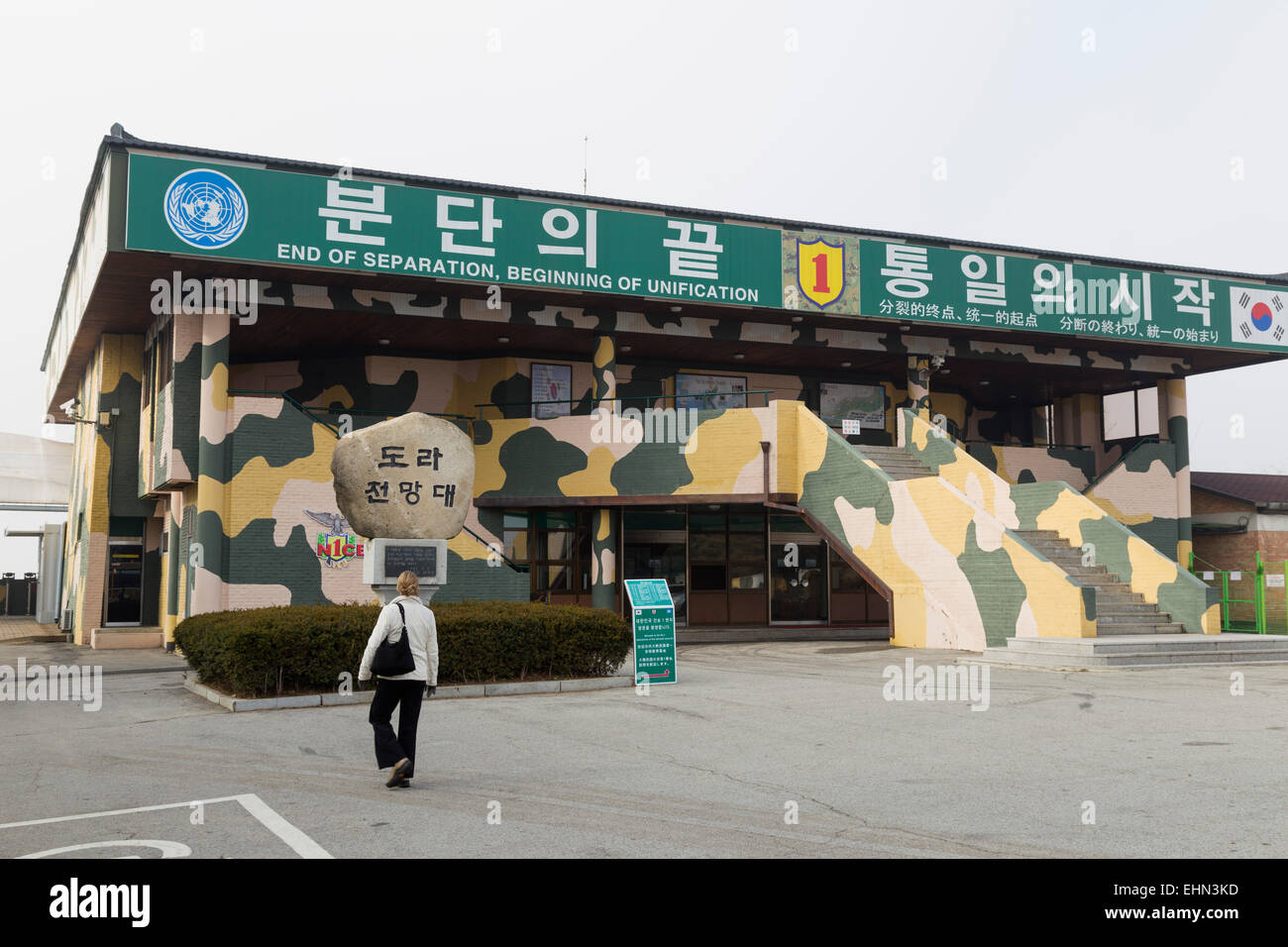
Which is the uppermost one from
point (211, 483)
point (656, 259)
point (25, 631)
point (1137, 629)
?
point (656, 259)

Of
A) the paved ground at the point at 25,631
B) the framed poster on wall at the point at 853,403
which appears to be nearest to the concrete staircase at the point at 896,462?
the framed poster on wall at the point at 853,403

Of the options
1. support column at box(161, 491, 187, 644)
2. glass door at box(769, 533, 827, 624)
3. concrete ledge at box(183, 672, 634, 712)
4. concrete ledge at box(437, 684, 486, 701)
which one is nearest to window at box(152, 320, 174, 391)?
support column at box(161, 491, 187, 644)

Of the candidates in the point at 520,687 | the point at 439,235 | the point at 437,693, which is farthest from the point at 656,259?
the point at 437,693

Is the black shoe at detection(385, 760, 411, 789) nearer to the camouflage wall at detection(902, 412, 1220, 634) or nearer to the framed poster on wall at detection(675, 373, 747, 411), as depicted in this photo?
the camouflage wall at detection(902, 412, 1220, 634)

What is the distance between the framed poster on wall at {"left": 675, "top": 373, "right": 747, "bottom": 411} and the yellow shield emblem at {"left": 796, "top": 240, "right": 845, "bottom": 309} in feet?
14.0

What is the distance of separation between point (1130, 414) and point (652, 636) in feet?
80.9

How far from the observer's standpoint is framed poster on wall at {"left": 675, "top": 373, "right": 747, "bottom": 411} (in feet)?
99.1

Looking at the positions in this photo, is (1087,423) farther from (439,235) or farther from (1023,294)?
(439,235)

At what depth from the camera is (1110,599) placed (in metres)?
19.9

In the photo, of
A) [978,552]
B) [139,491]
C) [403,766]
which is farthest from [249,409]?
[403,766]

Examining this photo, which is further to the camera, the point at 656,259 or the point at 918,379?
the point at 918,379

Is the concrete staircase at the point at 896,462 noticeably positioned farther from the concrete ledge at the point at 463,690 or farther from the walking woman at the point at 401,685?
the walking woman at the point at 401,685

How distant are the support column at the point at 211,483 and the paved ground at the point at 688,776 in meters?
7.32
